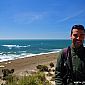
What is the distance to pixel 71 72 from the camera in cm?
314

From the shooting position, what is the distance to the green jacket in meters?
3.11

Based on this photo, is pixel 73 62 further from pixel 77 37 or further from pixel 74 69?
pixel 77 37

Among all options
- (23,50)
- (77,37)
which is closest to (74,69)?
(77,37)

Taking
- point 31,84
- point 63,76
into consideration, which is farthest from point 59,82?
point 31,84

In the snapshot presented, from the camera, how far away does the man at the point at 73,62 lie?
310 cm

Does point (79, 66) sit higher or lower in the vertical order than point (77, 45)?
lower

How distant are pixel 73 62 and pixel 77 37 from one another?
0.97ft

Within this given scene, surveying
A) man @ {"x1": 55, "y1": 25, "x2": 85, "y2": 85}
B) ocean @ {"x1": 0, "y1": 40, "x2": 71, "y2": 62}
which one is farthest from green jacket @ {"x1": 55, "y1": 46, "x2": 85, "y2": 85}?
ocean @ {"x1": 0, "y1": 40, "x2": 71, "y2": 62}

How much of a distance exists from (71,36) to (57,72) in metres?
0.46

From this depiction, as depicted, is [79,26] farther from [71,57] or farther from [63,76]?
[63,76]

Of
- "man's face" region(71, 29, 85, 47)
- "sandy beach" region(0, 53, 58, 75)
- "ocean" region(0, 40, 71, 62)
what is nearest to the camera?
"man's face" region(71, 29, 85, 47)

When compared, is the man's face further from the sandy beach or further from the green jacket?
the sandy beach

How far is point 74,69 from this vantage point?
3129 millimetres

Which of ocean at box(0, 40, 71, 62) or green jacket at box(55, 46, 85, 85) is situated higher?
green jacket at box(55, 46, 85, 85)
